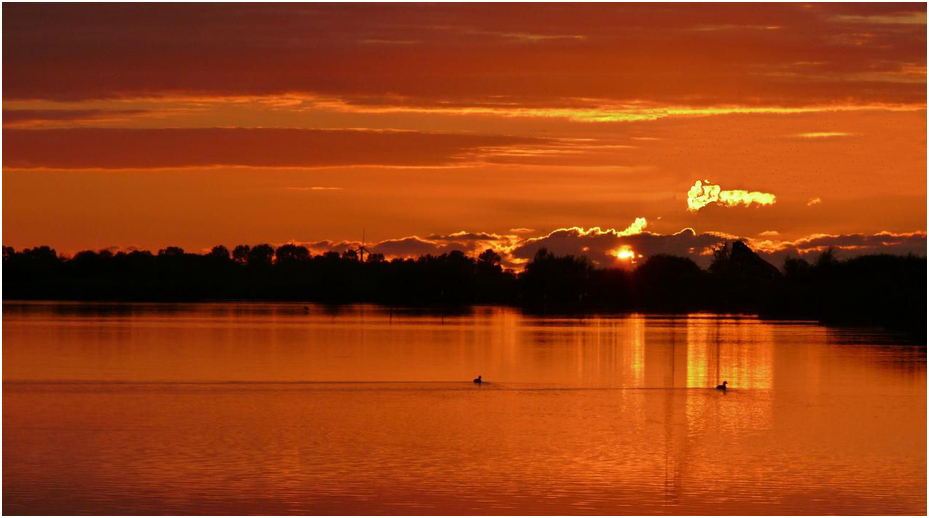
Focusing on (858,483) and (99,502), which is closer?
(99,502)

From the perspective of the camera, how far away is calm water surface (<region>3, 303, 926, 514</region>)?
22797 mm

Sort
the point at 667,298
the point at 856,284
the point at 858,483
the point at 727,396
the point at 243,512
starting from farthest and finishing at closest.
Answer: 1. the point at 667,298
2. the point at 856,284
3. the point at 727,396
4. the point at 858,483
5. the point at 243,512

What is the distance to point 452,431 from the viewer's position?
31656 mm

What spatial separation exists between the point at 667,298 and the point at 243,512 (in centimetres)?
16133

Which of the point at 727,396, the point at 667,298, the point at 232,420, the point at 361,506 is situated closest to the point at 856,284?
the point at 667,298

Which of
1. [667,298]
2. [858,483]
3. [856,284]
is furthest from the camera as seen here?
[667,298]

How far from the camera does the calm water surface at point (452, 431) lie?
22.8 m

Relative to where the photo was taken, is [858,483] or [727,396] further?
[727,396]

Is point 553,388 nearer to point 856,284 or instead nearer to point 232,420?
point 232,420

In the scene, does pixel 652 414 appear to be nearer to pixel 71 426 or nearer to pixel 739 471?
pixel 739 471

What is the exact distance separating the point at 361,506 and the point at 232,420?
11.9m

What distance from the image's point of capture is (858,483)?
25.0m

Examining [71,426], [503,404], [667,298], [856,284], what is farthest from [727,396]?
[667,298]

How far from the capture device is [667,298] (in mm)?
179375
